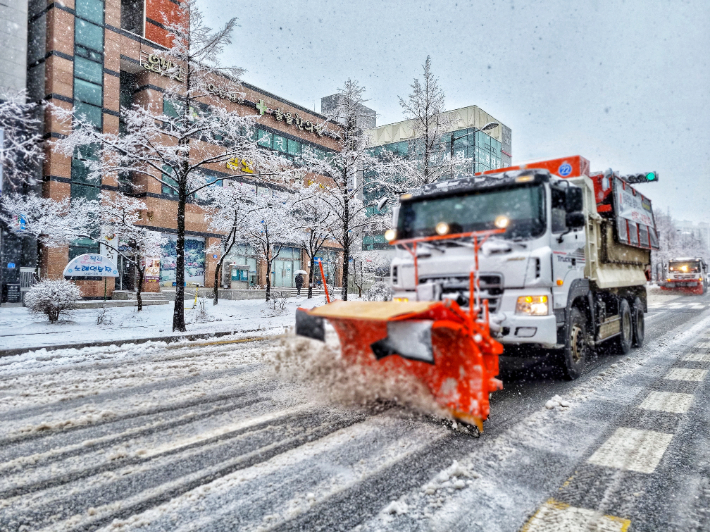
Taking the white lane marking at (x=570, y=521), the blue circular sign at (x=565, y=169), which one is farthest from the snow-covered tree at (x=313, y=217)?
the white lane marking at (x=570, y=521)

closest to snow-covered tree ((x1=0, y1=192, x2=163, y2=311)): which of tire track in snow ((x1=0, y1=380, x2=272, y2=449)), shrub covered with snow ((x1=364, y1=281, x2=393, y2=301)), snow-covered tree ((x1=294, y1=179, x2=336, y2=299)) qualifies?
snow-covered tree ((x1=294, y1=179, x2=336, y2=299))

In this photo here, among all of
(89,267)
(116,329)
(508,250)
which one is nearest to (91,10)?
(89,267)

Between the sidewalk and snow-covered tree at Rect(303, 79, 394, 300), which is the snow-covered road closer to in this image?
the sidewalk

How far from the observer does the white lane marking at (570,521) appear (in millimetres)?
2557

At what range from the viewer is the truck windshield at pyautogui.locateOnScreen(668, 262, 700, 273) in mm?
34031

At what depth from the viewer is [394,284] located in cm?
590

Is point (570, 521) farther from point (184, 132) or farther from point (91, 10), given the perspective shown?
point (91, 10)

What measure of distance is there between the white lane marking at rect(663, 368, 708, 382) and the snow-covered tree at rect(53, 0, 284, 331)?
36.1 feet

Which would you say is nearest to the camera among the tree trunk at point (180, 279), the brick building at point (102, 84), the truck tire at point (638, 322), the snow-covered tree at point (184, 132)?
the truck tire at point (638, 322)

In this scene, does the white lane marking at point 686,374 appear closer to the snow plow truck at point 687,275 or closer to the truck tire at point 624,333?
the truck tire at point 624,333

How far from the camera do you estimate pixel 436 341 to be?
154 inches

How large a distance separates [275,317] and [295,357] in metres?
11.7

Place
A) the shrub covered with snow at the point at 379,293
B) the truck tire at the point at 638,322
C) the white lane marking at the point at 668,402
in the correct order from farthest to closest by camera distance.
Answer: the shrub covered with snow at the point at 379,293 < the truck tire at the point at 638,322 < the white lane marking at the point at 668,402

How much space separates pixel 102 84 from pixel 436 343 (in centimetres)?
3427
